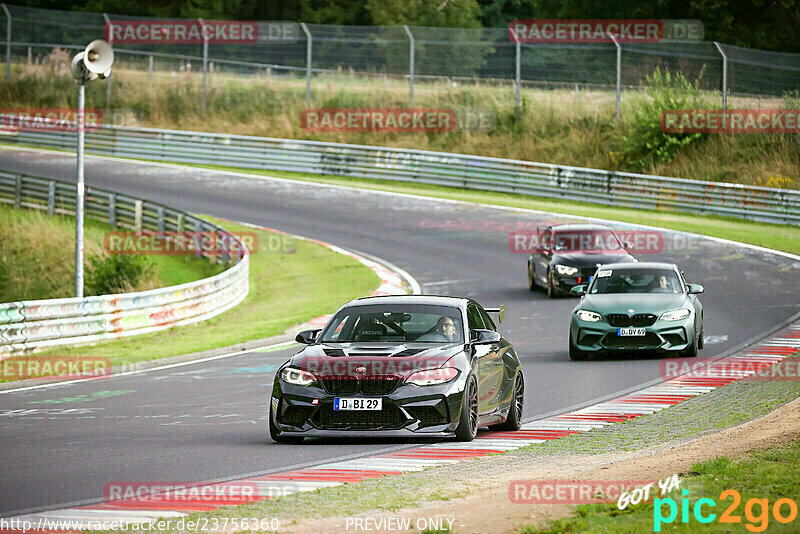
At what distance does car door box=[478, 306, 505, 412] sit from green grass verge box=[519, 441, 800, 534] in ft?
11.2

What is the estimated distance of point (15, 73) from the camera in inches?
2240

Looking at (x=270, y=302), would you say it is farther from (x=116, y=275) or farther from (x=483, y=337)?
(x=483, y=337)

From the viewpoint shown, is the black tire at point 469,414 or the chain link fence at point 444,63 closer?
the black tire at point 469,414

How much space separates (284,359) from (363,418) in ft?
26.6

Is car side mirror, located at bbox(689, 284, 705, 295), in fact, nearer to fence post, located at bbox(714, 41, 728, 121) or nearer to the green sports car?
the green sports car

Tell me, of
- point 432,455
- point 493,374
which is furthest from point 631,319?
point 432,455

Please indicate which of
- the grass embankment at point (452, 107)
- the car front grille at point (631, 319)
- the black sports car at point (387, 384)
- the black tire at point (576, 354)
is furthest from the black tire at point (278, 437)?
the grass embankment at point (452, 107)

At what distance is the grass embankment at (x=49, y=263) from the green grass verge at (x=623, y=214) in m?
10.9

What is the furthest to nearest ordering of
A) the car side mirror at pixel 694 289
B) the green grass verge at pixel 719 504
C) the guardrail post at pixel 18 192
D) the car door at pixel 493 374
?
1. the guardrail post at pixel 18 192
2. the car side mirror at pixel 694 289
3. the car door at pixel 493 374
4. the green grass verge at pixel 719 504

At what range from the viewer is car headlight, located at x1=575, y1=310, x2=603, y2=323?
727 inches

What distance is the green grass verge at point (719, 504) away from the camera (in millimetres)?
6984

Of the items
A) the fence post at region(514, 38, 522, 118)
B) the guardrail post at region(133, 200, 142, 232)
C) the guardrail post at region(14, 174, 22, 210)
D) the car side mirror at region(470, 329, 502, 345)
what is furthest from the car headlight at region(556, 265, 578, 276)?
the guardrail post at region(14, 174, 22, 210)

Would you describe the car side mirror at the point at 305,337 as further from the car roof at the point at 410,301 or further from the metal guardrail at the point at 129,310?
the metal guardrail at the point at 129,310

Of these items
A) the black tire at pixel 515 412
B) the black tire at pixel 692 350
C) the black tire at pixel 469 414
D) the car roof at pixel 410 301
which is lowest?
the black tire at pixel 692 350
